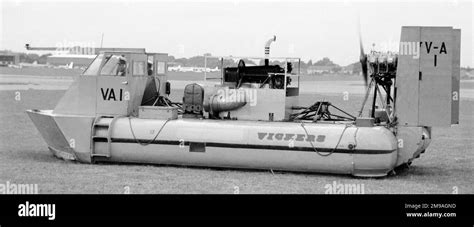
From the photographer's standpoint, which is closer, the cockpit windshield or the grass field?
the grass field

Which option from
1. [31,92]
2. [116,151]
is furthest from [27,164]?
[31,92]

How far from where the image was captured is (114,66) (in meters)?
14.8

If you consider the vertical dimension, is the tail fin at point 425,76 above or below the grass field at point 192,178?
above

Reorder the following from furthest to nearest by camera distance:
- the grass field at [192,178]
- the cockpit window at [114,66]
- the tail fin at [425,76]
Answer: the cockpit window at [114,66], the tail fin at [425,76], the grass field at [192,178]

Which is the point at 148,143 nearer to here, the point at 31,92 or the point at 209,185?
the point at 209,185

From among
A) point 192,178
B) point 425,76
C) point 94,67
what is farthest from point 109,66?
point 425,76

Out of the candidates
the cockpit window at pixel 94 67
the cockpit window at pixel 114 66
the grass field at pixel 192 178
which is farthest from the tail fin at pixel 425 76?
the cockpit window at pixel 94 67

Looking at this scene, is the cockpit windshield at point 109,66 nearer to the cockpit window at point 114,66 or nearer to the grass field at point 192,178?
the cockpit window at point 114,66

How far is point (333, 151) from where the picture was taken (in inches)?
523

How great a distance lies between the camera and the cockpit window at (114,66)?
14750 millimetres

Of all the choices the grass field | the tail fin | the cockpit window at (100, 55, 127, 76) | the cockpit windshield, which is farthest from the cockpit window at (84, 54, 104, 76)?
the tail fin

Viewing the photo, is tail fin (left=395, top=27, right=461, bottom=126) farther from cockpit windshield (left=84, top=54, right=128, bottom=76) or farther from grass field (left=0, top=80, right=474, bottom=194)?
cockpit windshield (left=84, top=54, right=128, bottom=76)

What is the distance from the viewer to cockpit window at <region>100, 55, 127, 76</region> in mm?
14750

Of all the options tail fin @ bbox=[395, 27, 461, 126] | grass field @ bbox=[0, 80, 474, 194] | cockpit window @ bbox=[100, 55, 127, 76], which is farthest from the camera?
cockpit window @ bbox=[100, 55, 127, 76]
